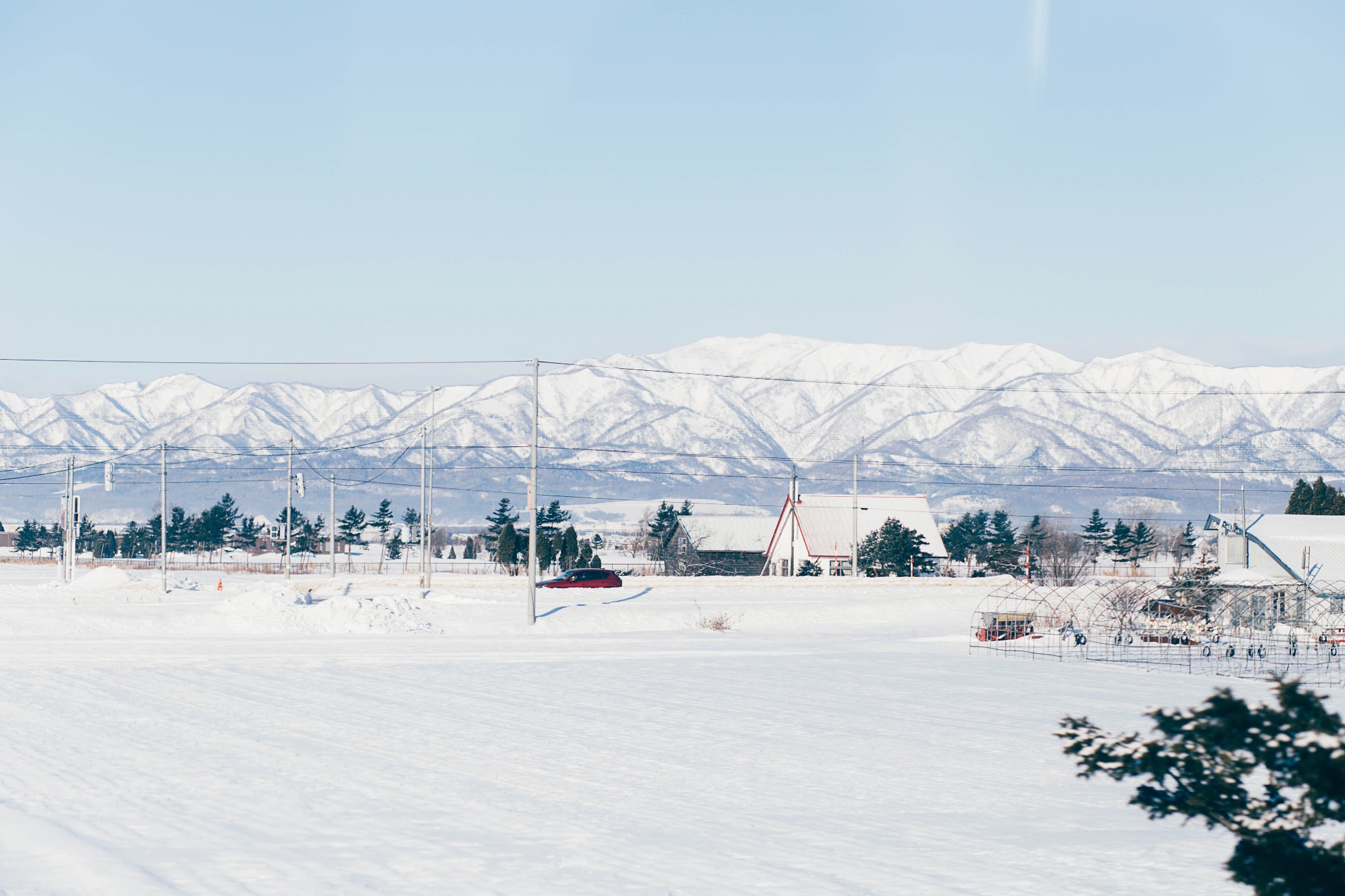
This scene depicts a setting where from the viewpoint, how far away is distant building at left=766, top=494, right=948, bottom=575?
312ft

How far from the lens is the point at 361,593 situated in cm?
5653

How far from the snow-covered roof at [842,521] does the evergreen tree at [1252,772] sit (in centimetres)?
8689

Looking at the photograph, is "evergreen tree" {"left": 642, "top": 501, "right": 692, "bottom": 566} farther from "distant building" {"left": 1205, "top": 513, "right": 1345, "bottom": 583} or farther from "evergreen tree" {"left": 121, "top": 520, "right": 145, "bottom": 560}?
"distant building" {"left": 1205, "top": 513, "right": 1345, "bottom": 583}

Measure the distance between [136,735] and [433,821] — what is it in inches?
302

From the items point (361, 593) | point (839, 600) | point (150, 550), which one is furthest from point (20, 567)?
point (839, 600)

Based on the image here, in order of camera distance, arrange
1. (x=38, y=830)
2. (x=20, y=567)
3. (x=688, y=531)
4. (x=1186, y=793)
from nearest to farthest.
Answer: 1. (x=1186, y=793)
2. (x=38, y=830)
3. (x=20, y=567)
4. (x=688, y=531)

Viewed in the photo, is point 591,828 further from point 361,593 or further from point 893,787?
point 361,593

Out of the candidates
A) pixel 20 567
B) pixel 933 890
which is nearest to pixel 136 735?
pixel 933 890

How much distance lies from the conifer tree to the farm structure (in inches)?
1324

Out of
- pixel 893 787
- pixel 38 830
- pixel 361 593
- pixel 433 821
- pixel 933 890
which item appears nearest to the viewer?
pixel 933 890

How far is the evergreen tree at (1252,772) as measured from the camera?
21.1 ft

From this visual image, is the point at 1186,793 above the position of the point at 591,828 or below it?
above

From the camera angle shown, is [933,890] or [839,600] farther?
[839,600]

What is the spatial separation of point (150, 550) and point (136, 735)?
103 metres
